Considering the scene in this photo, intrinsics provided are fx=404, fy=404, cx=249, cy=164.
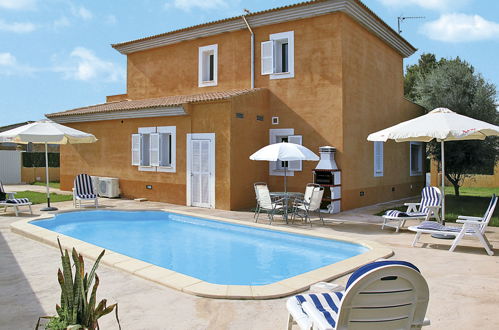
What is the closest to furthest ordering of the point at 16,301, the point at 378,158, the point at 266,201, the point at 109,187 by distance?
the point at 16,301 < the point at 266,201 < the point at 378,158 < the point at 109,187

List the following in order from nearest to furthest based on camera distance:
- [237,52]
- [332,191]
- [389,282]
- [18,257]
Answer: [389,282], [18,257], [332,191], [237,52]

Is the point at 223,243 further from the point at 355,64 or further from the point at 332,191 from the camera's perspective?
the point at 355,64

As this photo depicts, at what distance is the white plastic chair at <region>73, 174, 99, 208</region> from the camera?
45.0ft

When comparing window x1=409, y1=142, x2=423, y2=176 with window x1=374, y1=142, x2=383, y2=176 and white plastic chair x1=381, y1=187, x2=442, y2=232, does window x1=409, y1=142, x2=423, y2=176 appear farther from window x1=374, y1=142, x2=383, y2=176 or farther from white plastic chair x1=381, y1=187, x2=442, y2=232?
white plastic chair x1=381, y1=187, x2=442, y2=232

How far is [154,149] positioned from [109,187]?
2.83 m

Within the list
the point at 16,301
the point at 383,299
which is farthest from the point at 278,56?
the point at 383,299

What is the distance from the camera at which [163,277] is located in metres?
5.70

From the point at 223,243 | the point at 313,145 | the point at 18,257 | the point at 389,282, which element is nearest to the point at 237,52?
the point at 313,145

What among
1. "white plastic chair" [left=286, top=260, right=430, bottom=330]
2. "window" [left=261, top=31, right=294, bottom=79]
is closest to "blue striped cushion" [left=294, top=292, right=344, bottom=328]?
"white plastic chair" [left=286, top=260, right=430, bottom=330]

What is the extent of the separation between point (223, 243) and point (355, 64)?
8.32 metres

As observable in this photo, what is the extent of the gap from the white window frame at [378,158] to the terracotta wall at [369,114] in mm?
268

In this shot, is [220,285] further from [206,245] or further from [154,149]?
[154,149]

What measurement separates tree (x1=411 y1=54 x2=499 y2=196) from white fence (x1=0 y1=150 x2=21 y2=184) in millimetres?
23682

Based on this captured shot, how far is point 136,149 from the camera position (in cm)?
1612
